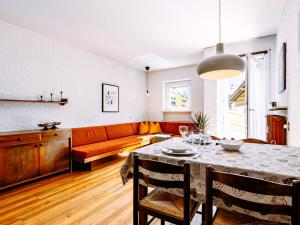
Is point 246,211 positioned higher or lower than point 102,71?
lower

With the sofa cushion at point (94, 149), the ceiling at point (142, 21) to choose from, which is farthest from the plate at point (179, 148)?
the sofa cushion at point (94, 149)

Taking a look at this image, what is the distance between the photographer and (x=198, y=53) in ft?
13.9

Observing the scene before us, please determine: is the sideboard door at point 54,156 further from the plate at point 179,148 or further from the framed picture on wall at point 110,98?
the plate at point 179,148

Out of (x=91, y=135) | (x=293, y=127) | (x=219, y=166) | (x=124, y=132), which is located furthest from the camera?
(x=124, y=132)

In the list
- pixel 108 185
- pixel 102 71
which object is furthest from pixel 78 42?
pixel 108 185

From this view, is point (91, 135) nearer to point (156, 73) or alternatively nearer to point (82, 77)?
point (82, 77)

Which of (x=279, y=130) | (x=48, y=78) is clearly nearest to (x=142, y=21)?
(x=48, y=78)

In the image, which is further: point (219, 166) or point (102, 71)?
point (102, 71)

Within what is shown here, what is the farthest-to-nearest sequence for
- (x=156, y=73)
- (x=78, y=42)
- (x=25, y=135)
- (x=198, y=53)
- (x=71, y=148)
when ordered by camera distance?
(x=156, y=73) → (x=198, y=53) → (x=78, y=42) → (x=71, y=148) → (x=25, y=135)

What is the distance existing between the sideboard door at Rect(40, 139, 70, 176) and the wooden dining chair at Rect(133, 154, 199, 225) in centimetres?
225

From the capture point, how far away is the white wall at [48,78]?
279 cm

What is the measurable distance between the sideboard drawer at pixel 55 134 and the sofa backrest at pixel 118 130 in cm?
125

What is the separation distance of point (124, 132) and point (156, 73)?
2413mm

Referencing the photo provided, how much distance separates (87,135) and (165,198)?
2.93 metres
